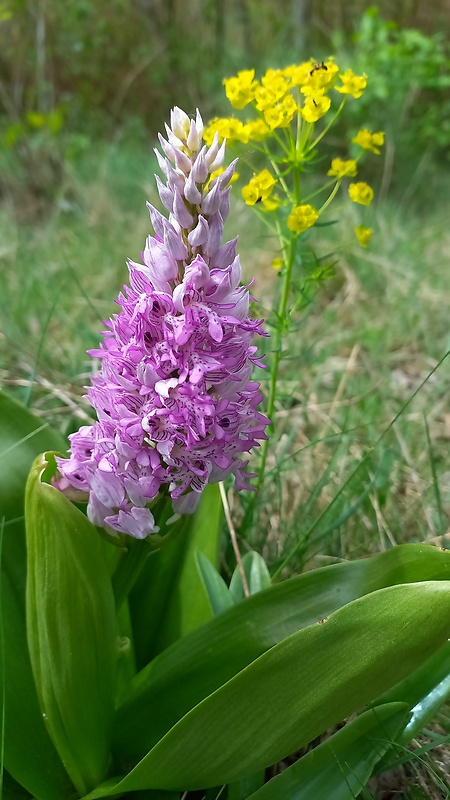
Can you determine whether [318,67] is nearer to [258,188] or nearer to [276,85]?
[276,85]

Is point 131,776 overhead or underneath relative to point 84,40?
underneath

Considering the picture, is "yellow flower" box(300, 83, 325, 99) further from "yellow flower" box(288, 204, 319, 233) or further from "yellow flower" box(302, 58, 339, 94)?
"yellow flower" box(288, 204, 319, 233)

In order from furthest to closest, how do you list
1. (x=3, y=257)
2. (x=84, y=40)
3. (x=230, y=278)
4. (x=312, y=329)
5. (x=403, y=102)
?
(x=84, y=40)
(x=403, y=102)
(x=3, y=257)
(x=312, y=329)
(x=230, y=278)

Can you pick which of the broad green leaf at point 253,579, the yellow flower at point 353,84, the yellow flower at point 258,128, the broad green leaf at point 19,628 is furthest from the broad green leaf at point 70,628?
the yellow flower at point 353,84

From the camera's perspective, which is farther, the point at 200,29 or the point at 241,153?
the point at 200,29

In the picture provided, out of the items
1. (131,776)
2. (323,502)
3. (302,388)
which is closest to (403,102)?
(302,388)

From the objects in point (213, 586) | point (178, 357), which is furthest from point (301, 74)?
point (213, 586)

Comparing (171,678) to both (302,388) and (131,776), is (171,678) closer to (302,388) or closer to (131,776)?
(131,776)
